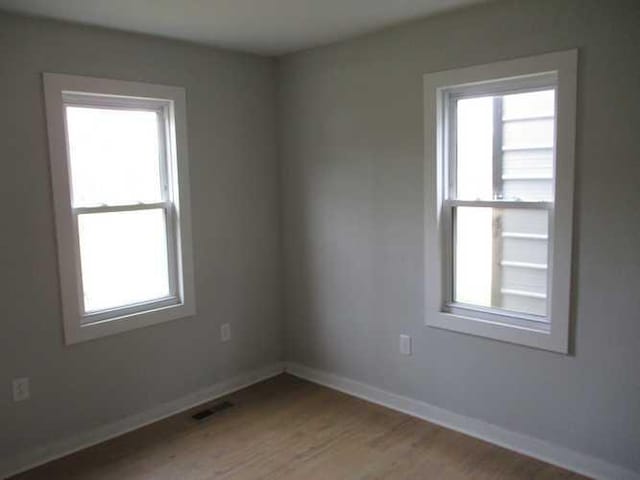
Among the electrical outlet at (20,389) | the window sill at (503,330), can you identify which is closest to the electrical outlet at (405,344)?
the window sill at (503,330)

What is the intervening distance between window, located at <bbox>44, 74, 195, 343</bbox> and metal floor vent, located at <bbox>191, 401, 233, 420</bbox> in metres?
0.65

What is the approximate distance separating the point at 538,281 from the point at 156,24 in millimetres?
2547

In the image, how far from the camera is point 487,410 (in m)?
3.09

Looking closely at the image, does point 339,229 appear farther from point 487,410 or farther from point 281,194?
point 487,410

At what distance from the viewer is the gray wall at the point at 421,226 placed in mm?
2533

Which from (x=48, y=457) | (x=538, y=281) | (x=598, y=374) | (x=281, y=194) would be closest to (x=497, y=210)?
(x=538, y=281)

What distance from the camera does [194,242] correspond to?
11.9 ft

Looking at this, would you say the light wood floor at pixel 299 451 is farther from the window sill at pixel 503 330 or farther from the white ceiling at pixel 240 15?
the white ceiling at pixel 240 15

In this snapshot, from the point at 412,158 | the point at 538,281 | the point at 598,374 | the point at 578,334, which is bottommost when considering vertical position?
the point at 598,374

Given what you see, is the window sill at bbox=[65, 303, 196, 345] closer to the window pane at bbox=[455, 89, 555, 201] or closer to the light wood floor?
the light wood floor

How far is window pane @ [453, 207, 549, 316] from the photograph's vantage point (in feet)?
9.52

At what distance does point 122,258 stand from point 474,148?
2230 millimetres

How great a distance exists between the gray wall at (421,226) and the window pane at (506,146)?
218 mm

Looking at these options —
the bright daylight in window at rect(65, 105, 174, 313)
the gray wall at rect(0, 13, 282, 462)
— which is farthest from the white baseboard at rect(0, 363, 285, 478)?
the bright daylight in window at rect(65, 105, 174, 313)
